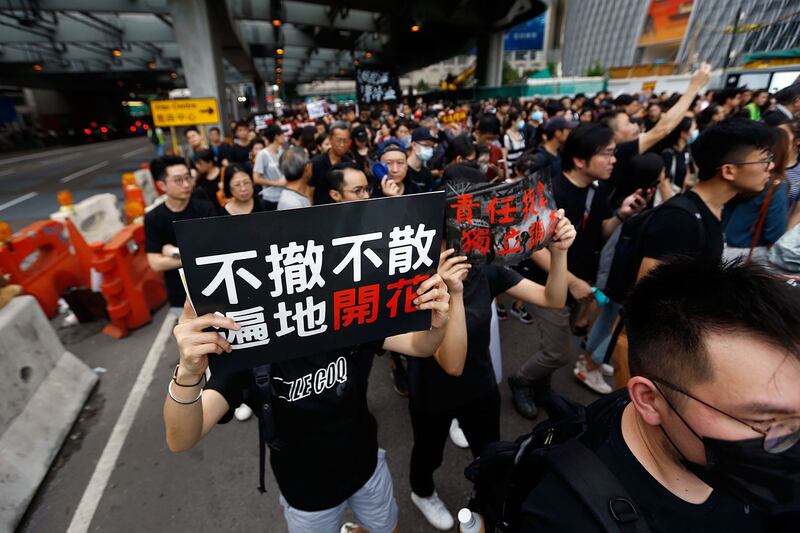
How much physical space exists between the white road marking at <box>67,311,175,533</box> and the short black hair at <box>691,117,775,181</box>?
444 cm

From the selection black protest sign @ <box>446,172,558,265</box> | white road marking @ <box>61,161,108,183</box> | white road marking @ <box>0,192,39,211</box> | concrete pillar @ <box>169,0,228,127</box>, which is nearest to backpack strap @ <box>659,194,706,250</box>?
black protest sign @ <box>446,172,558,265</box>

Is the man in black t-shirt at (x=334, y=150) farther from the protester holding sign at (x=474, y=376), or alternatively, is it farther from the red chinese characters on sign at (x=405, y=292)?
the red chinese characters on sign at (x=405, y=292)

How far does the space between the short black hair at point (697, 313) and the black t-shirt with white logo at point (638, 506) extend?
244mm

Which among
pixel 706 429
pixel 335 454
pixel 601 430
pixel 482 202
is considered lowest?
pixel 335 454

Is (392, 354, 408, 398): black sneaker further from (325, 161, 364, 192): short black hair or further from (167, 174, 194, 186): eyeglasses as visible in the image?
(167, 174, 194, 186): eyeglasses

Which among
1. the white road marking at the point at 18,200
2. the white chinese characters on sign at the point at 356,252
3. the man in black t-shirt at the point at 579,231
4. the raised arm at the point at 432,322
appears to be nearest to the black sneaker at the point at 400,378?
the man in black t-shirt at the point at 579,231

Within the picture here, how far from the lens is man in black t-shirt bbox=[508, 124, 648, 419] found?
2938mm

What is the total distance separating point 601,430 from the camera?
1.20 metres

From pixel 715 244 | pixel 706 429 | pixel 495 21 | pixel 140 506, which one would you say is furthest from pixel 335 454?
pixel 495 21

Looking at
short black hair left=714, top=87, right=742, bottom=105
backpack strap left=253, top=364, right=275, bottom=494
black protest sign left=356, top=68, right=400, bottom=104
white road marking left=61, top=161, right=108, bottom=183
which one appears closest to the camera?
backpack strap left=253, top=364, right=275, bottom=494

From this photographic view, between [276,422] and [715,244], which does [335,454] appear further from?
[715,244]

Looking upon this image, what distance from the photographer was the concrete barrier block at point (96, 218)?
21.2 feet

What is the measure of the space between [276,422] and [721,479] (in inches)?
57.0

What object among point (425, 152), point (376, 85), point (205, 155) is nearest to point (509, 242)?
point (425, 152)
